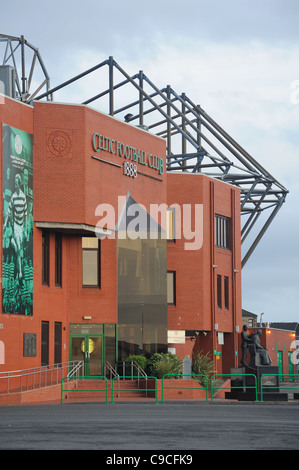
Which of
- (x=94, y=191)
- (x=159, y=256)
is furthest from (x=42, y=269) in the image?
(x=159, y=256)

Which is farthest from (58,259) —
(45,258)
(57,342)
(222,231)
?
(222,231)

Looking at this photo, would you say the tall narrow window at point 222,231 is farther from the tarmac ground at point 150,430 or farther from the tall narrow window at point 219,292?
the tarmac ground at point 150,430

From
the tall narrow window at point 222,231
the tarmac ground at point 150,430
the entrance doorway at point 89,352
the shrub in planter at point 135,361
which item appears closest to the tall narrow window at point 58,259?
the entrance doorway at point 89,352

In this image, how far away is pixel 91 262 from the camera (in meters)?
49.0

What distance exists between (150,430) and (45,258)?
2627 centimetres

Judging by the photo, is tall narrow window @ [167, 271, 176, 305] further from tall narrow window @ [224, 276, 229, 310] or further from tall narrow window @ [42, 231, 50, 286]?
tall narrow window @ [42, 231, 50, 286]

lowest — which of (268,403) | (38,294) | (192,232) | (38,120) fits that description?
(268,403)

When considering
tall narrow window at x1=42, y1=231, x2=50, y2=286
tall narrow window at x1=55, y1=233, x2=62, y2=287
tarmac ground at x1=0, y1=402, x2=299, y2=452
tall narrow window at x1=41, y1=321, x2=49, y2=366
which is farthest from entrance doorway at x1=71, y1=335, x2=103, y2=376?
tarmac ground at x1=0, y1=402, x2=299, y2=452

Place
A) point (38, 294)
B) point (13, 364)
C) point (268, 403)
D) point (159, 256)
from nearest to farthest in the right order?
point (268, 403) < point (13, 364) < point (38, 294) < point (159, 256)

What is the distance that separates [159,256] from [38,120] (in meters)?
11.6

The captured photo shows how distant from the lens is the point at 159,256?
5266 centimetres

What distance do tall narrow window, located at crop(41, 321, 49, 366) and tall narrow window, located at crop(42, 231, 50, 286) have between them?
2.05m

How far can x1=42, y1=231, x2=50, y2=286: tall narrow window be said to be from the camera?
1815 inches
